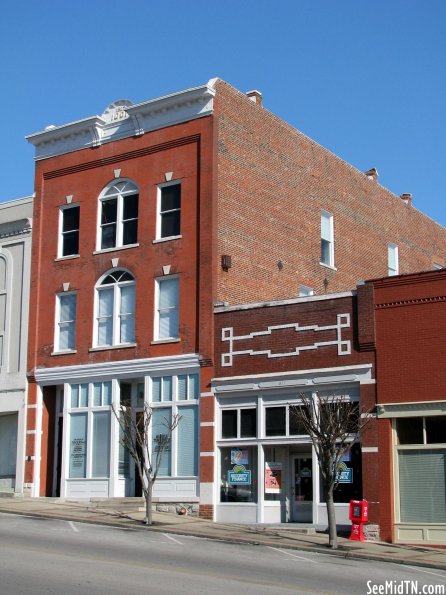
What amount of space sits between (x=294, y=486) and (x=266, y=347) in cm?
427

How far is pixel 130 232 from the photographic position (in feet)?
108

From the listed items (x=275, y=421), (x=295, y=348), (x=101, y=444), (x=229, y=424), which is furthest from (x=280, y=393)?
(x=101, y=444)

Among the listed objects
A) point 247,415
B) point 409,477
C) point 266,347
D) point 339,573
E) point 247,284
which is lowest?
point 339,573

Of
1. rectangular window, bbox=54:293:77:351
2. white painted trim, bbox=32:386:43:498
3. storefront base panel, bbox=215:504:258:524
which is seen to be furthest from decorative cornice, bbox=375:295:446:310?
white painted trim, bbox=32:386:43:498

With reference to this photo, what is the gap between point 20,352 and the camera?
114ft

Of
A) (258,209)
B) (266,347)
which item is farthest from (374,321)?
(258,209)

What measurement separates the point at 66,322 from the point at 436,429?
14747mm

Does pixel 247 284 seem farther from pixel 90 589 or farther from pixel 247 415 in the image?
pixel 90 589

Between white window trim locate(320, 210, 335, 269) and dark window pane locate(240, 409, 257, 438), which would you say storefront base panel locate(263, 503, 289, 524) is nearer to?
dark window pane locate(240, 409, 257, 438)

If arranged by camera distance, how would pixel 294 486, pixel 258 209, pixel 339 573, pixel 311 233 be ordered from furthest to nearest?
pixel 311 233
pixel 258 209
pixel 294 486
pixel 339 573

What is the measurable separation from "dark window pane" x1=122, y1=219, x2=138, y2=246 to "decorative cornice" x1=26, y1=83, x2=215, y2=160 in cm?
316

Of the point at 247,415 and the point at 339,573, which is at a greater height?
the point at 247,415

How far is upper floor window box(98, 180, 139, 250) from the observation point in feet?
108

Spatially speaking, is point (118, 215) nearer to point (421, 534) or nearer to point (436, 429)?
point (436, 429)
